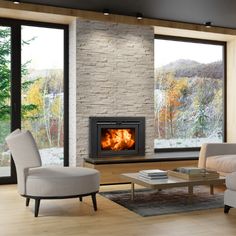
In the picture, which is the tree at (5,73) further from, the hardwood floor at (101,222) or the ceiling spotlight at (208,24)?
the ceiling spotlight at (208,24)

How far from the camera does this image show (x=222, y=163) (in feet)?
17.1

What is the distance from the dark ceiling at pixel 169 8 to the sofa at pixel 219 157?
205cm

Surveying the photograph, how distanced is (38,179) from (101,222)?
790 mm

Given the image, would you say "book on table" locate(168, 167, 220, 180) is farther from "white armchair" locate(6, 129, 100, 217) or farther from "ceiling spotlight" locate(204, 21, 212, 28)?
"ceiling spotlight" locate(204, 21, 212, 28)

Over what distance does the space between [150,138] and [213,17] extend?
7.37 feet

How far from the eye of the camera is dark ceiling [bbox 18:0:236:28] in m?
5.46

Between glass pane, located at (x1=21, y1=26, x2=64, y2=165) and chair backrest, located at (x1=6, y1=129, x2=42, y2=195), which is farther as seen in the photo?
glass pane, located at (x1=21, y1=26, x2=64, y2=165)

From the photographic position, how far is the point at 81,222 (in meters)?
3.67

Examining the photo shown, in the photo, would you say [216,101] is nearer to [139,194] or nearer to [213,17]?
[213,17]

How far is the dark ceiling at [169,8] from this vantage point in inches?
215

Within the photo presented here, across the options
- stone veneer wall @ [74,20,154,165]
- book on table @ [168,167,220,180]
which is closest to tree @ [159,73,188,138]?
stone veneer wall @ [74,20,154,165]

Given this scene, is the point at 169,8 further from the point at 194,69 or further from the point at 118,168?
the point at 118,168

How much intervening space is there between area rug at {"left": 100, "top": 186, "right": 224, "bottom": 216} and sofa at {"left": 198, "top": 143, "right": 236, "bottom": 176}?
328mm

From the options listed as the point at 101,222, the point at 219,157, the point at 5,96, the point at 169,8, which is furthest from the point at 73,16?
the point at 101,222
